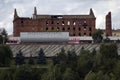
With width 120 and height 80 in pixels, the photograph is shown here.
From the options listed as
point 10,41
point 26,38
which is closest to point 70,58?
point 26,38

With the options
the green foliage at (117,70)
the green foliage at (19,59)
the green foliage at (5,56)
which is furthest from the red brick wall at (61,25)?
the green foliage at (117,70)

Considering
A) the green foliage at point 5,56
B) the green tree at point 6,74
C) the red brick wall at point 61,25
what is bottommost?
the green tree at point 6,74

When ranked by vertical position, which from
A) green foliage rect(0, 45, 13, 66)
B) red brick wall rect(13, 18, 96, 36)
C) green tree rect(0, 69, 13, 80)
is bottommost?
green tree rect(0, 69, 13, 80)

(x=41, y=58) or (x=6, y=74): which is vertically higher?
(x=41, y=58)

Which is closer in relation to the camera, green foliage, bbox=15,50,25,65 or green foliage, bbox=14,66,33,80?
green foliage, bbox=14,66,33,80

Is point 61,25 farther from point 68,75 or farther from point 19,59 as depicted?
point 68,75

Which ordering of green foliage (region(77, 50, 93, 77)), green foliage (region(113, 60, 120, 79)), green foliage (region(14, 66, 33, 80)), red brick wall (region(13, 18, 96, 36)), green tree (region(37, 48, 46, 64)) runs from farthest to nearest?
1. red brick wall (region(13, 18, 96, 36))
2. green tree (region(37, 48, 46, 64))
3. green foliage (region(77, 50, 93, 77))
4. green foliage (region(14, 66, 33, 80))
5. green foliage (region(113, 60, 120, 79))

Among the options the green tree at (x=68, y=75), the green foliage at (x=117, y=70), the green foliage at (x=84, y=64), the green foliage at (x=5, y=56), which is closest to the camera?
the green tree at (x=68, y=75)

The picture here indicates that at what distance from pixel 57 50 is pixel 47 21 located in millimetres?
50214

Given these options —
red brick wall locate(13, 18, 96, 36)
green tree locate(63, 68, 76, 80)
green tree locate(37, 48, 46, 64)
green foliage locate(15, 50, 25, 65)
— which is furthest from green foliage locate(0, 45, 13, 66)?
red brick wall locate(13, 18, 96, 36)

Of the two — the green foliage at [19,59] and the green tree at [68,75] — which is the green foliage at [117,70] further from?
the green foliage at [19,59]

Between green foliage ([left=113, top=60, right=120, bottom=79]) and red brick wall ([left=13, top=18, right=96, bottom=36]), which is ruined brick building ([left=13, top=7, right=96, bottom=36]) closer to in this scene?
red brick wall ([left=13, top=18, right=96, bottom=36])

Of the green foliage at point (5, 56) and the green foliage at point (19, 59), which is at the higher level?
the green foliage at point (5, 56)

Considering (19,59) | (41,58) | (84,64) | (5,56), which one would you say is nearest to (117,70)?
(84,64)
